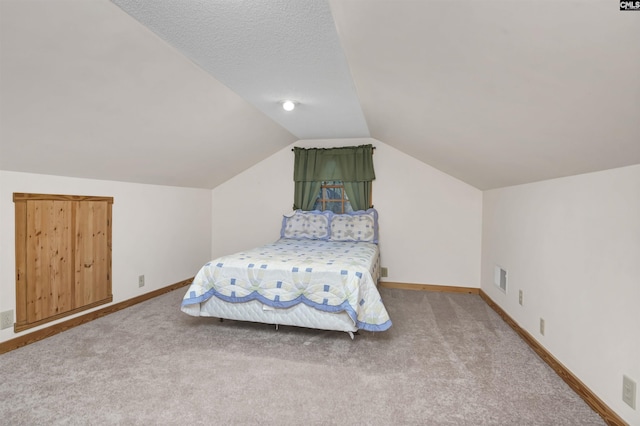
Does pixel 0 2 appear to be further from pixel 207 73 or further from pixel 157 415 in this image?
pixel 157 415

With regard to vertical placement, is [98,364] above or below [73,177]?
below

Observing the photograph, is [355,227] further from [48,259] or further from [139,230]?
[48,259]

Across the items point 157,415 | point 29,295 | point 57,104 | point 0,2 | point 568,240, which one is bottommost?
point 157,415

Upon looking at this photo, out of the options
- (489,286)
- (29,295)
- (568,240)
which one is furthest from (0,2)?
(489,286)

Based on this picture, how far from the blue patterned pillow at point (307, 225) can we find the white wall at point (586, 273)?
7.18 ft

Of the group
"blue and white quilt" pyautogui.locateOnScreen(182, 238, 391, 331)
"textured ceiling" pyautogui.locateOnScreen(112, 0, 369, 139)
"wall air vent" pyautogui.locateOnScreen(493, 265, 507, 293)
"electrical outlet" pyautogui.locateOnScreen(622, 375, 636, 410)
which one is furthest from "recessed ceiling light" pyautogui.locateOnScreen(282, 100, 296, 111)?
"electrical outlet" pyautogui.locateOnScreen(622, 375, 636, 410)

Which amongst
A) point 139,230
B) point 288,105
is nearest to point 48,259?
point 139,230

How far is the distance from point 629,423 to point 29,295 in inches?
149

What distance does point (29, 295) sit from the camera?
2543mm

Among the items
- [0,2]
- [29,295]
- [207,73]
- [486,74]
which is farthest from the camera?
[29,295]

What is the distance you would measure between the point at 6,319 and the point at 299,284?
210 cm

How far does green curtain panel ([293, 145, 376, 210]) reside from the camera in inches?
175

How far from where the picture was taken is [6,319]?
2.38 meters

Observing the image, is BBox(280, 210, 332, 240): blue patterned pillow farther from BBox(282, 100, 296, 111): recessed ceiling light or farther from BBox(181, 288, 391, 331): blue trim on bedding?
BBox(282, 100, 296, 111): recessed ceiling light
